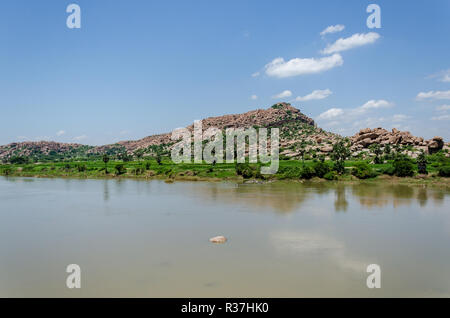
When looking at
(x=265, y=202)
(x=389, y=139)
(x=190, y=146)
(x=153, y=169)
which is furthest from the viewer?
(x=190, y=146)

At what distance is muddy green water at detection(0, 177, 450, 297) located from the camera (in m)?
11.5

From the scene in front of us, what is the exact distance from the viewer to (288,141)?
89.9m

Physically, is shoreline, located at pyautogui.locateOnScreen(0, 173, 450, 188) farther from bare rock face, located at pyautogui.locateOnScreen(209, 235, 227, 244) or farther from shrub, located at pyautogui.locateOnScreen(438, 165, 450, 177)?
bare rock face, located at pyautogui.locateOnScreen(209, 235, 227, 244)

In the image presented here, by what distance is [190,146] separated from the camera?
325 ft

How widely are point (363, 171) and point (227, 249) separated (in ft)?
129

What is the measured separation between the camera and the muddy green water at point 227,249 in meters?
11.5

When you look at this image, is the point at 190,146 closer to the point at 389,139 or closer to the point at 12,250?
the point at 389,139


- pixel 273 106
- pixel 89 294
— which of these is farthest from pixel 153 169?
Answer: pixel 273 106

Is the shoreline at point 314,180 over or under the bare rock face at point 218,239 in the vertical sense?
over

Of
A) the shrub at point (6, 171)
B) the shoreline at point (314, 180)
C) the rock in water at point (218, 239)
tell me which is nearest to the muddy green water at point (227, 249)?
the rock in water at point (218, 239)

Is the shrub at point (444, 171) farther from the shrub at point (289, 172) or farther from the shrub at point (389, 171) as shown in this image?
the shrub at point (289, 172)

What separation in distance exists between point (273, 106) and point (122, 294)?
13237cm

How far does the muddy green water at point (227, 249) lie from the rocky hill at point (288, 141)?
43.8 meters

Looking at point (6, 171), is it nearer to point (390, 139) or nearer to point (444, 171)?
point (444, 171)
